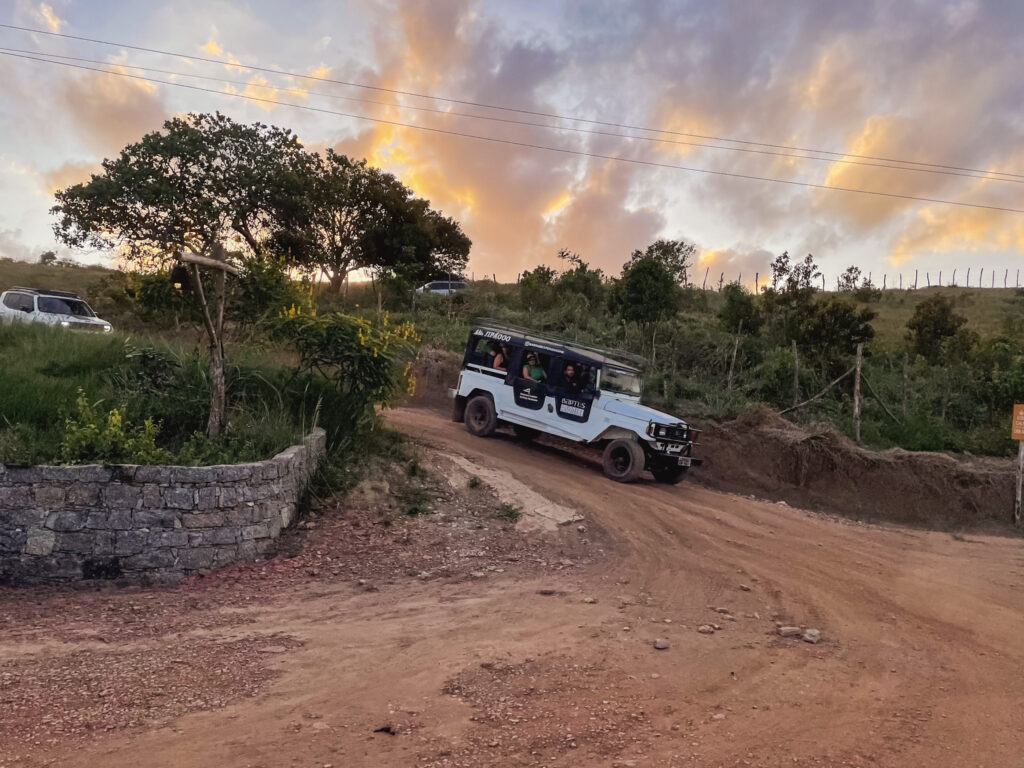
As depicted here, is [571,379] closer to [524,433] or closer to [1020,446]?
[524,433]

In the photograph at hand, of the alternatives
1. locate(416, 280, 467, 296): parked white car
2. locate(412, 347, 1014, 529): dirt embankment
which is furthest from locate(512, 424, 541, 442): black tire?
locate(416, 280, 467, 296): parked white car

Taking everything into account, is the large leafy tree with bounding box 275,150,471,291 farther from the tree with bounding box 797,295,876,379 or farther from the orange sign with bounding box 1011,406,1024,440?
the orange sign with bounding box 1011,406,1024,440

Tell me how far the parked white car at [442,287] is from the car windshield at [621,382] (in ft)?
55.4

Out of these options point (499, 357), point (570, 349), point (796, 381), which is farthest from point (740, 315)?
point (499, 357)

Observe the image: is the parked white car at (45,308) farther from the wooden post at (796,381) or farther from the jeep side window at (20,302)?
the wooden post at (796,381)

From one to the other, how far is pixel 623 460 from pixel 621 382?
5.04 ft

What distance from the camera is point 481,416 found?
13.7 meters

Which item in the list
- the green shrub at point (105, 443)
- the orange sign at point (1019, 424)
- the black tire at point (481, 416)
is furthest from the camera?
the black tire at point (481, 416)

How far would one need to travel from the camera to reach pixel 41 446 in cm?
713

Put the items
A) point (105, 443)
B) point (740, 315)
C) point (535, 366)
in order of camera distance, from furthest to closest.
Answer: point (740, 315) < point (535, 366) < point (105, 443)

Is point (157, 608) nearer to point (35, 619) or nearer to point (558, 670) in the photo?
point (35, 619)

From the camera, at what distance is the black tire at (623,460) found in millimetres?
11648

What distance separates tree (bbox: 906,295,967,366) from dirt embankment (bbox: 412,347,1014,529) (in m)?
7.71

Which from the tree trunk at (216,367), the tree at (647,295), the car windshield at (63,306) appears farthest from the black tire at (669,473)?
the car windshield at (63,306)
